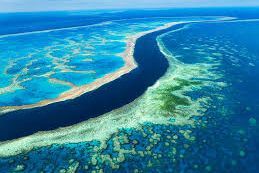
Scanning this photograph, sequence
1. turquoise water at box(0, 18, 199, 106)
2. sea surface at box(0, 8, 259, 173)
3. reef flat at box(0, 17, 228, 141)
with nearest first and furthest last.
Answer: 1. sea surface at box(0, 8, 259, 173)
2. reef flat at box(0, 17, 228, 141)
3. turquoise water at box(0, 18, 199, 106)

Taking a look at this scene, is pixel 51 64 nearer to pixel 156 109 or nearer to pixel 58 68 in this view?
pixel 58 68

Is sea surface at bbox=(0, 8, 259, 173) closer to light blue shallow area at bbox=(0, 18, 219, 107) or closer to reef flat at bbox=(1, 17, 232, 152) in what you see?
reef flat at bbox=(1, 17, 232, 152)

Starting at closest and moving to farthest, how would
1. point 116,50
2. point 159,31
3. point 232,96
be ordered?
point 232,96 → point 116,50 → point 159,31

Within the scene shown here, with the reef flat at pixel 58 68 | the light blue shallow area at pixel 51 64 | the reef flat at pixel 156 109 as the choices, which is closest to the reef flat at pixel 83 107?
the reef flat at pixel 156 109

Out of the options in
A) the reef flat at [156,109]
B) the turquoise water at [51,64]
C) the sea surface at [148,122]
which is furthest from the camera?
the turquoise water at [51,64]

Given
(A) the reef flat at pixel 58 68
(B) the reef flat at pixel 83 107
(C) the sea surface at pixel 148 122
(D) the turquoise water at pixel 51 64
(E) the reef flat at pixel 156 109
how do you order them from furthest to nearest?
(D) the turquoise water at pixel 51 64, (A) the reef flat at pixel 58 68, (B) the reef flat at pixel 83 107, (E) the reef flat at pixel 156 109, (C) the sea surface at pixel 148 122

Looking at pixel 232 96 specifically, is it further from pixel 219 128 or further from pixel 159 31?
pixel 159 31

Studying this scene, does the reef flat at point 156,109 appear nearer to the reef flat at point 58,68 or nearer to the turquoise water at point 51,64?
the reef flat at point 58,68

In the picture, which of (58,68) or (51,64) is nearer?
(58,68)

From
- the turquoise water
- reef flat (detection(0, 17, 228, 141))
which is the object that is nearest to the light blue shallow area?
the turquoise water

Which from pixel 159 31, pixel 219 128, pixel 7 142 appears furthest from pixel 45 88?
pixel 159 31

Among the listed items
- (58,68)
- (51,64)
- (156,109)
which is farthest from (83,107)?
(51,64)
